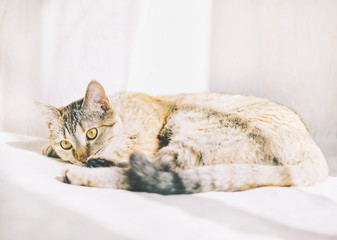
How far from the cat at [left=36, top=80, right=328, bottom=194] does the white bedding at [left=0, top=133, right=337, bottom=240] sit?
5cm

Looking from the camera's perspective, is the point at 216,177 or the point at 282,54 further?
the point at 282,54

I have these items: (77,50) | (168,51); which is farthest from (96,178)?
(168,51)

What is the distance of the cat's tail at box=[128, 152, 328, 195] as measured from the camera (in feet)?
2.68

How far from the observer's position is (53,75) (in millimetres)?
1347

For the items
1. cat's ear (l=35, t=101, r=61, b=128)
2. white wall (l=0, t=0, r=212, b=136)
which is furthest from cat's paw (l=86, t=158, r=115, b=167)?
white wall (l=0, t=0, r=212, b=136)

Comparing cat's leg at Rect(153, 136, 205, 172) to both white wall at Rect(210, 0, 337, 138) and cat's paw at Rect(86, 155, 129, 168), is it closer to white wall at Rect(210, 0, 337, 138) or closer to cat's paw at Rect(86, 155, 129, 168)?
cat's paw at Rect(86, 155, 129, 168)

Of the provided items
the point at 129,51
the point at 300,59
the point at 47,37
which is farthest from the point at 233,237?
the point at 300,59

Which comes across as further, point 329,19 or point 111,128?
point 329,19

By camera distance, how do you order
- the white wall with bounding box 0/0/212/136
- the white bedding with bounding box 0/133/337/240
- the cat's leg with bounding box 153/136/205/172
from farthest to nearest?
the white wall with bounding box 0/0/212/136 < the cat's leg with bounding box 153/136/205/172 < the white bedding with bounding box 0/133/337/240

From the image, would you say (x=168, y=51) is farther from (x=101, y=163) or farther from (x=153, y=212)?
(x=153, y=212)

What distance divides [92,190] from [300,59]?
1.35 meters

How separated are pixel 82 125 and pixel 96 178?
0.26 m

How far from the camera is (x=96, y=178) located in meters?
0.90

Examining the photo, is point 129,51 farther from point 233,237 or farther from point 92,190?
point 233,237
